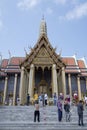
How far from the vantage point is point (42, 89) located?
28500 millimetres

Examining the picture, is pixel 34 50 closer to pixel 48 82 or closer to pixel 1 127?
pixel 48 82

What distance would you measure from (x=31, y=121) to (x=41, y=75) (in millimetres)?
15974

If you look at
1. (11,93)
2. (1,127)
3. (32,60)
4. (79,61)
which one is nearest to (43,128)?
(1,127)

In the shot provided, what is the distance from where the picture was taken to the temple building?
85.0 feet

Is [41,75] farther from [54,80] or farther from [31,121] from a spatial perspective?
[31,121]

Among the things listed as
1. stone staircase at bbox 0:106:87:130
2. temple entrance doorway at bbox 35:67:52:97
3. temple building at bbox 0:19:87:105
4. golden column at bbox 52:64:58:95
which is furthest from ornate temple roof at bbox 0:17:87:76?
stone staircase at bbox 0:106:87:130

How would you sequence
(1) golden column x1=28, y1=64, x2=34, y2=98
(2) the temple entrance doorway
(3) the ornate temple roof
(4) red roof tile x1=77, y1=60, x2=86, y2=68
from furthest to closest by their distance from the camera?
(4) red roof tile x1=77, y1=60, x2=86, y2=68, (2) the temple entrance doorway, (3) the ornate temple roof, (1) golden column x1=28, y1=64, x2=34, y2=98

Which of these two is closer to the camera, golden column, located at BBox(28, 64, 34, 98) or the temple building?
golden column, located at BBox(28, 64, 34, 98)

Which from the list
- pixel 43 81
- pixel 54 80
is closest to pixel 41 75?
pixel 43 81

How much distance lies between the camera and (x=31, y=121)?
1293 centimetres

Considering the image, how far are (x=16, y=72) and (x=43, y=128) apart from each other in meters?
23.3

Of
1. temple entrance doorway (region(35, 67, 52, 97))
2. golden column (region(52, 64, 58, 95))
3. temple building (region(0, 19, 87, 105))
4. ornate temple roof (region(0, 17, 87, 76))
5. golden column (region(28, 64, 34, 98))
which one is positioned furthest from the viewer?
temple entrance doorway (region(35, 67, 52, 97))

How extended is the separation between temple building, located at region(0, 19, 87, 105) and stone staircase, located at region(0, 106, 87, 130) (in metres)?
8.94

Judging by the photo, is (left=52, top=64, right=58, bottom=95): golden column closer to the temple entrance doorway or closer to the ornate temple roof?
the ornate temple roof
